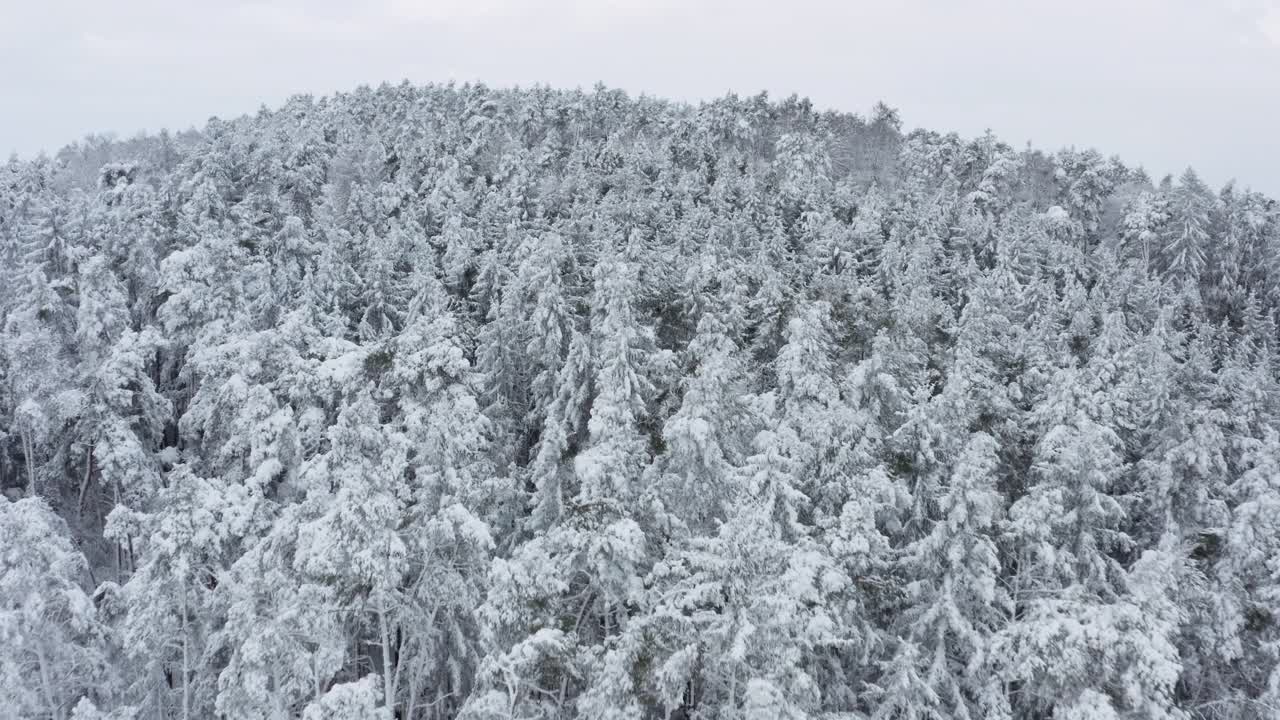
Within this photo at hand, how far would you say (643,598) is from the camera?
23.5m

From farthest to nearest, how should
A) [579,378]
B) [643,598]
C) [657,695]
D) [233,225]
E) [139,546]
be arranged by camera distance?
[233,225]
[579,378]
[139,546]
[643,598]
[657,695]

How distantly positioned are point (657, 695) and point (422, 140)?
5464 cm

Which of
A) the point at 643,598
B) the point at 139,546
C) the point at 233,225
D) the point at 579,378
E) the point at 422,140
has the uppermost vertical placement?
the point at 422,140

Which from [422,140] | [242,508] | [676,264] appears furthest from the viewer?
[422,140]

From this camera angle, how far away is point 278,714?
23.1 meters

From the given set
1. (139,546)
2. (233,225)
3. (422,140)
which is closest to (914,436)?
(139,546)

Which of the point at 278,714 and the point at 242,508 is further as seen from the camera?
the point at 242,508

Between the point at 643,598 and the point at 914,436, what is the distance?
9.81 meters

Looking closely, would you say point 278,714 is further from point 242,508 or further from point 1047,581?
point 1047,581

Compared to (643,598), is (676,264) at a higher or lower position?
higher

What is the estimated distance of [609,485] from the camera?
24.6 metres

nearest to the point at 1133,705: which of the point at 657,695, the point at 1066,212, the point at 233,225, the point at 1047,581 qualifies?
the point at 1047,581

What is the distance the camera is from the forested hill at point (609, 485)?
74.0ft

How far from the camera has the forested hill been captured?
74.0 feet
